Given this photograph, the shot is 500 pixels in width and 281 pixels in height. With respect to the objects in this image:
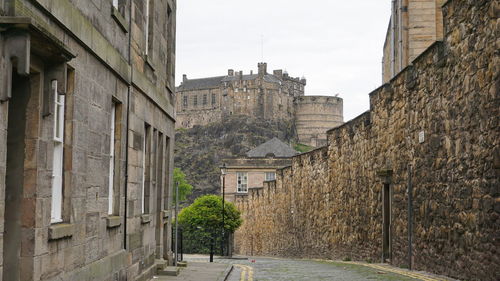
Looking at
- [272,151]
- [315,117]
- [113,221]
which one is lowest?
[113,221]

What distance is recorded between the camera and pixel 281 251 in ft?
117

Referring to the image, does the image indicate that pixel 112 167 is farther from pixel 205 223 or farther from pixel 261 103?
pixel 261 103

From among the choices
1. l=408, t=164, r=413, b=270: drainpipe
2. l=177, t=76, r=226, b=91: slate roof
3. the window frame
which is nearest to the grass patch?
l=177, t=76, r=226, b=91: slate roof

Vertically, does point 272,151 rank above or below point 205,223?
above

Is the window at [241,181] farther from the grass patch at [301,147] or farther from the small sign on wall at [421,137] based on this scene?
the grass patch at [301,147]

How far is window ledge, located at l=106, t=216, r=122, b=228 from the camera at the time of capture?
9.04 m

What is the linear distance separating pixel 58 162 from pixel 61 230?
0.77 m

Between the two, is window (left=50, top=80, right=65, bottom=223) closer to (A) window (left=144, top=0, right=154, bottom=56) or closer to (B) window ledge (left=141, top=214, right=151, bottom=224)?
(B) window ledge (left=141, top=214, right=151, bottom=224)

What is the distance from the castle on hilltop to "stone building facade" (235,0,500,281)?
Result: 104192 millimetres

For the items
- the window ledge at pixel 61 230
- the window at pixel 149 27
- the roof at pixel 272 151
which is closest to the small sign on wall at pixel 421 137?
the window at pixel 149 27

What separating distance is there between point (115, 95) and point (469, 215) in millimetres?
5540

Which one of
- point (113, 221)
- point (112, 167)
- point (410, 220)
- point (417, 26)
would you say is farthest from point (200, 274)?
point (417, 26)

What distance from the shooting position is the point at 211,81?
471ft

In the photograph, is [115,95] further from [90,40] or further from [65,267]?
[65,267]
